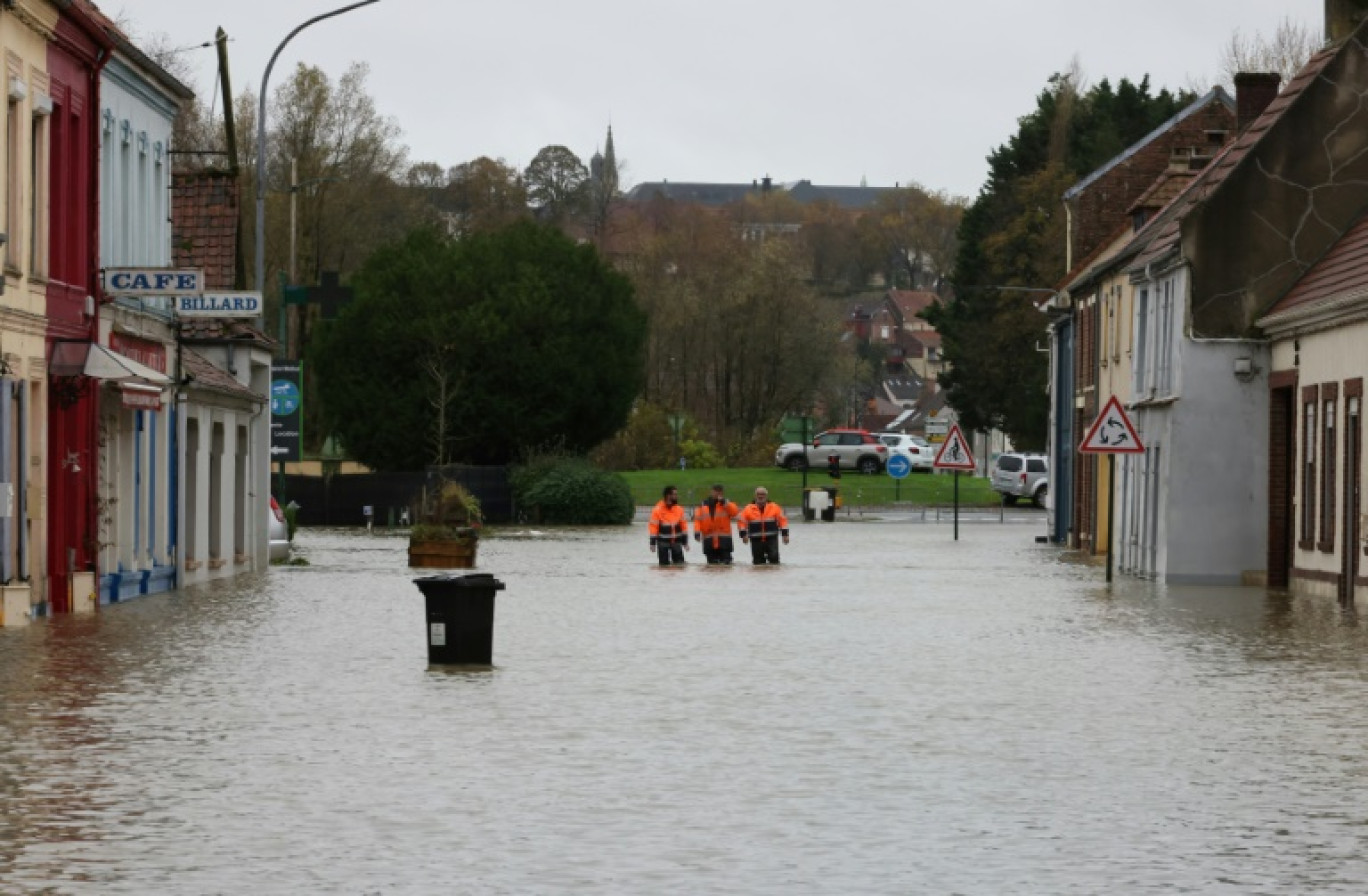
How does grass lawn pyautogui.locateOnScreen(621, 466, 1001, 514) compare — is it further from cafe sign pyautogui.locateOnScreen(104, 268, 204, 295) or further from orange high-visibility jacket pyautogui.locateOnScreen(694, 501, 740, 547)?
cafe sign pyautogui.locateOnScreen(104, 268, 204, 295)

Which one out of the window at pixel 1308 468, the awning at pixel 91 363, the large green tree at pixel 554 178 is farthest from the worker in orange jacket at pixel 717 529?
the large green tree at pixel 554 178

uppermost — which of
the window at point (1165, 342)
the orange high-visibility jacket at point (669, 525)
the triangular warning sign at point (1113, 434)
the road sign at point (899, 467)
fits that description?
the window at point (1165, 342)

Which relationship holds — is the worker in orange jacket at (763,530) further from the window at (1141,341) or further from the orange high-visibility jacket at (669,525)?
the window at (1141,341)

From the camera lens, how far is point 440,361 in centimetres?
7938

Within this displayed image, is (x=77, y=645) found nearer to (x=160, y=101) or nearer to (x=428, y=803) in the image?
(x=428, y=803)

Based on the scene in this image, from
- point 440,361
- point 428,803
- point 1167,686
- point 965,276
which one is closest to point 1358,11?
point 1167,686

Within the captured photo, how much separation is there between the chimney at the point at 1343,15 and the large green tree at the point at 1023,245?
50.9m

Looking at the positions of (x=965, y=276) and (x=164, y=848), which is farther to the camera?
(x=965, y=276)

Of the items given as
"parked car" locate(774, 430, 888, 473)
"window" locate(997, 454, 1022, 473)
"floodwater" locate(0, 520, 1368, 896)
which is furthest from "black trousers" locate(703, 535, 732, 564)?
"parked car" locate(774, 430, 888, 473)

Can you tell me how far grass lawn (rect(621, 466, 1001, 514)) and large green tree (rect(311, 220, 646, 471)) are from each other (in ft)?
30.9

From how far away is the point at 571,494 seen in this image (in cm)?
7725

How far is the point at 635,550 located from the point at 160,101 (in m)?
20.1

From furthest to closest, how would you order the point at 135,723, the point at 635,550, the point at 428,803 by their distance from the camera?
the point at 635,550
the point at 135,723
the point at 428,803

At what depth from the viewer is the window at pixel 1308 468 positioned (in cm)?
3881
